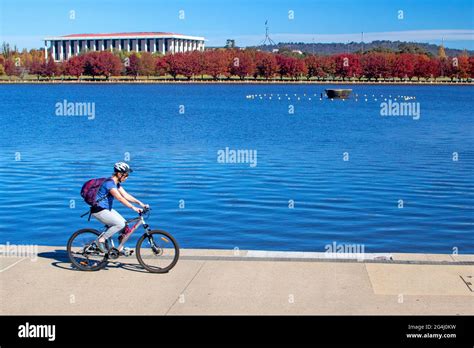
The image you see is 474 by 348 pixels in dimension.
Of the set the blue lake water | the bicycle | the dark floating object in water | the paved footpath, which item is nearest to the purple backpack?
the bicycle

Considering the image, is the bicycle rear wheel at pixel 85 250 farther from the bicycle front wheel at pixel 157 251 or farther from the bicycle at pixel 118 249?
the bicycle front wheel at pixel 157 251

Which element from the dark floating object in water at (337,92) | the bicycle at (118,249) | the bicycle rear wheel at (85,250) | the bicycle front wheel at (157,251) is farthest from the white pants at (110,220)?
the dark floating object in water at (337,92)

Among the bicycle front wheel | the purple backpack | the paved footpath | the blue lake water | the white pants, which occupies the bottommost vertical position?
the blue lake water

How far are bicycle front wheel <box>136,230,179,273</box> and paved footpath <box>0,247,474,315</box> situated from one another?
0.17m

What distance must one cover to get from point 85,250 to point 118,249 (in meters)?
0.52

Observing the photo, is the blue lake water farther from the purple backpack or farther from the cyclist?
the purple backpack

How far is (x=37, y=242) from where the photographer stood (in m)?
18.3

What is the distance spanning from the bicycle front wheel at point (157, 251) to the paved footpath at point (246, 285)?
0.17 m

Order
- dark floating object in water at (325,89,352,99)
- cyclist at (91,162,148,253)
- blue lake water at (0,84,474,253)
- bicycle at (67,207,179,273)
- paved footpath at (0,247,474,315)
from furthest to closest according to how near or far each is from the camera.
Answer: dark floating object in water at (325,89,352,99)
blue lake water at (0,84,474,253)
bicycle at (67,207,179,273)
cyclist at (91,162,148,253)
paved footpath at (0,247,474,315)

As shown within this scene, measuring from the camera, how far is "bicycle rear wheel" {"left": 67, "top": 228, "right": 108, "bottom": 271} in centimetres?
1187

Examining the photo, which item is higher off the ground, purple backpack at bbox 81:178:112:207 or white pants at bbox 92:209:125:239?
purple backpack at bbox 81:178:112:207

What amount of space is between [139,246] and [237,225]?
904cm
